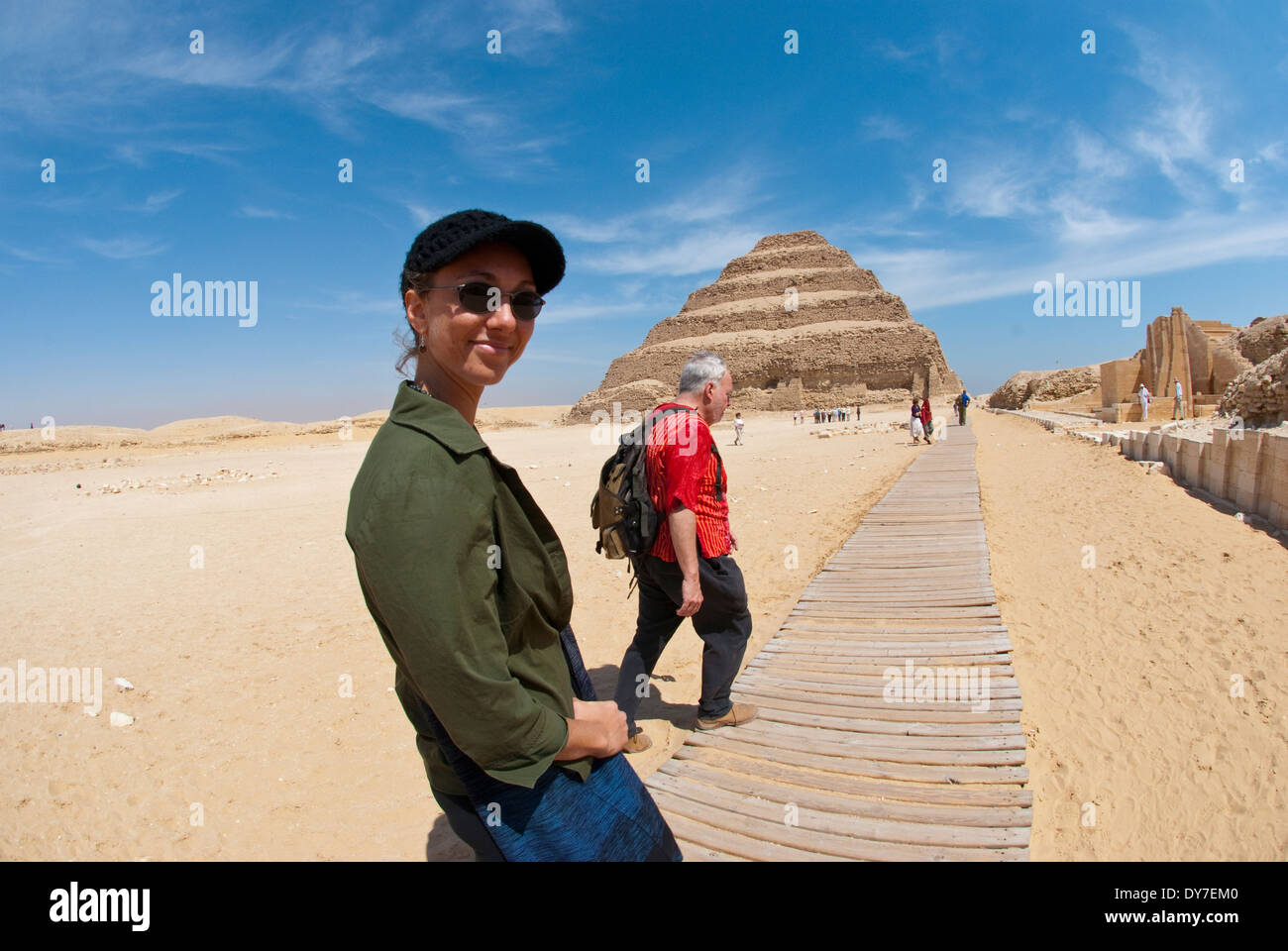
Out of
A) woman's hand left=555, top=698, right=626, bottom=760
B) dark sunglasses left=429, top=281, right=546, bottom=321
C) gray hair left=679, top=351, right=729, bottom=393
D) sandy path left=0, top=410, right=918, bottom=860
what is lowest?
sandy path left=0, top=410, right=918, bottom=860

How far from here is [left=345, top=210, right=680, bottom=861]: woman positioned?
37.8 inches

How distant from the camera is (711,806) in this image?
2541 millimetres

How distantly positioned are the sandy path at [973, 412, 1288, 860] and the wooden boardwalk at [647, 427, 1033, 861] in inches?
15.6

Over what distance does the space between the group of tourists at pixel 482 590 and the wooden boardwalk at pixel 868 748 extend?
121cm

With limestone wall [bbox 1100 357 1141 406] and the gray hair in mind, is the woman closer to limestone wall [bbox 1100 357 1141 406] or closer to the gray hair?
the gray hair

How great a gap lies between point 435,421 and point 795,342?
205 ft

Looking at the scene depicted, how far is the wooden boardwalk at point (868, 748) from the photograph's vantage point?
233 centimetres

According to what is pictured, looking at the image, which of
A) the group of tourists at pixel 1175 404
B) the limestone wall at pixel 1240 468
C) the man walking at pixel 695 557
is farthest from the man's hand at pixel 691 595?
the group of tourists at pixel 1175 404

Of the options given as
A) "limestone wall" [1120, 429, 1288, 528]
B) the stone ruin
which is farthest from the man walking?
the stone ruin

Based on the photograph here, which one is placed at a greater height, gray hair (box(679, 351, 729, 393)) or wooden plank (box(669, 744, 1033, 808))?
gray hair (box(679, 351, 729, 393))

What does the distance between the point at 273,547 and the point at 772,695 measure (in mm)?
7610

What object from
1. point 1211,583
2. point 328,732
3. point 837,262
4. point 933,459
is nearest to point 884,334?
point 837,262

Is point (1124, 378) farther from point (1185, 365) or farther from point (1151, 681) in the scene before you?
A: point (1151, 681)

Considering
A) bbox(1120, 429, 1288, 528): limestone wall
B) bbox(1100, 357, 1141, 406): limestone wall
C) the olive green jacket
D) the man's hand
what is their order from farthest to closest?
bbox(1100, 357, 1141, 406): limestone wall < bbox(1120, 429, 1288, 528): limestone wall < the man's hand < the olive green jacket
